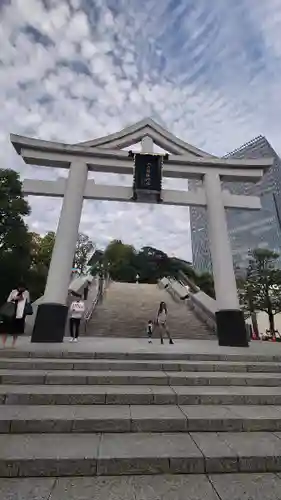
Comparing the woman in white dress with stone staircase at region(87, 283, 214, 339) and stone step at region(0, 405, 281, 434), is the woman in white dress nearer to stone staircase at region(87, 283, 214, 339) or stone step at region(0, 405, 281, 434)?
stone step at region(0, 405, 281, 434)

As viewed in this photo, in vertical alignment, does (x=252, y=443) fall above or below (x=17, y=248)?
below

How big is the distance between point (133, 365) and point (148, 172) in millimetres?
6431

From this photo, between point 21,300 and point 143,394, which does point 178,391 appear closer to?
point 143,394

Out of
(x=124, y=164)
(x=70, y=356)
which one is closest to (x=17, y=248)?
(x=124, y=164)

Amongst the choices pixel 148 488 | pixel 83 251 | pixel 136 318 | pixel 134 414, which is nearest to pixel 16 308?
pixel 134 414

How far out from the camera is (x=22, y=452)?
8.73ft

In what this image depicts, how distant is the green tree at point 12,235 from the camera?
52.5 ft

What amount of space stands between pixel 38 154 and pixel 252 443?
936 cm

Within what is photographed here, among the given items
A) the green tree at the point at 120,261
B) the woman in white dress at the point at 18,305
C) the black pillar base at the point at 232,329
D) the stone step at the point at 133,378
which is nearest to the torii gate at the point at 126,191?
the black pillar base at the point at 232,329

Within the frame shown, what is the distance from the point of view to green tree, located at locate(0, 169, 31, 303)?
16.0 metres

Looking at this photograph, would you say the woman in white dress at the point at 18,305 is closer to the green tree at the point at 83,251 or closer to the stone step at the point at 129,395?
the stone step at the point at 129,395

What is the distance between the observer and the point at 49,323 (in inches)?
296

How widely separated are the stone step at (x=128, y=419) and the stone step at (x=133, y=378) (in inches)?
27.5

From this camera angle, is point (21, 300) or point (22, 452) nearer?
point (22, 452)
